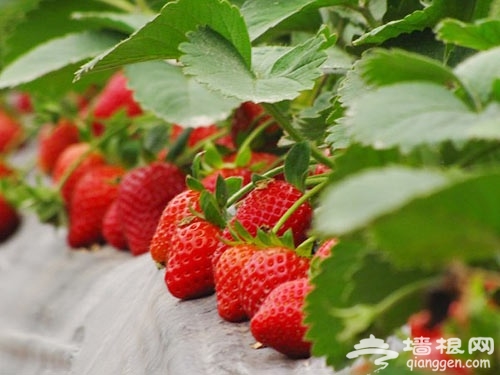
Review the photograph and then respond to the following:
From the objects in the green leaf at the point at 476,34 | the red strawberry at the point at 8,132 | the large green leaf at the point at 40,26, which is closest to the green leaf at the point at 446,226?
the green leaf at the point at 476,34

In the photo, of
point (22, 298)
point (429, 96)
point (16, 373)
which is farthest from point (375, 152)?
point (22, 298)

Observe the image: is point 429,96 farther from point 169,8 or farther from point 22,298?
point 22,298

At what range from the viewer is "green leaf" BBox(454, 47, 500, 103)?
53cm

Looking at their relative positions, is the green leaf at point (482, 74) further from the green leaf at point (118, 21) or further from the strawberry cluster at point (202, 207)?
→ the green leaf at point (118, 21)

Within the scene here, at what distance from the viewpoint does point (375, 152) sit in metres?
0.53

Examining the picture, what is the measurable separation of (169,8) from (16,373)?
612 mm

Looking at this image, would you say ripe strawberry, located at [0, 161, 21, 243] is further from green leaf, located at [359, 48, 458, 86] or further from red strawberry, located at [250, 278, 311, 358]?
green leaf, located at [359, 48, 458, 86]

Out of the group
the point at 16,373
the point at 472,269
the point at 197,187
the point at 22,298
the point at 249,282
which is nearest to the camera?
the point at 472,269

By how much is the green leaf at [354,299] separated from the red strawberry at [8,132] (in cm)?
145

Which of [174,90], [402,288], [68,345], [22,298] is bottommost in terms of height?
[22,298]

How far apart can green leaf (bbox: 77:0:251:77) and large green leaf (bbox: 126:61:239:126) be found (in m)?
0.27

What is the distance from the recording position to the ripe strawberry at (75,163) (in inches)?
55.5

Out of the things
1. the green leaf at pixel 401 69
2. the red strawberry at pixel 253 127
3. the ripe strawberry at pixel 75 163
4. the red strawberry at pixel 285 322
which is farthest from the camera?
the ripe strawberry at pixel 75 163

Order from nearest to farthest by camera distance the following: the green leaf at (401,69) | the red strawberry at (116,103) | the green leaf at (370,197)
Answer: the green leaf at (370,197), the green leaf at (401,69), the red strawberry at (116,103)
